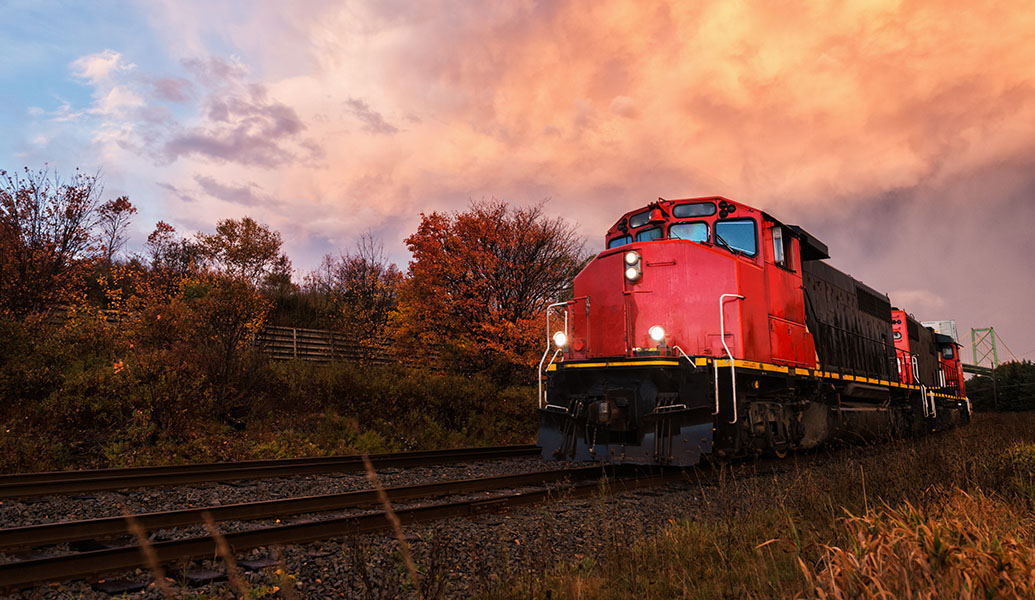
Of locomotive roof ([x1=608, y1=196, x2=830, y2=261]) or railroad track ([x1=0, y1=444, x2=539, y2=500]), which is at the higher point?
locomotive roof ([x1=608, y1=196, x2=830, y2=261])

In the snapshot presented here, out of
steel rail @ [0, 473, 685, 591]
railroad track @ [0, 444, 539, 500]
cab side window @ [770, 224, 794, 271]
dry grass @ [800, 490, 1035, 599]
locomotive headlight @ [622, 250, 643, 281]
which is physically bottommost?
steel rail @ [0, 473, 685, 591]

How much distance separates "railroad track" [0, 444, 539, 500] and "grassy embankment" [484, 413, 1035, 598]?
15.7 feet

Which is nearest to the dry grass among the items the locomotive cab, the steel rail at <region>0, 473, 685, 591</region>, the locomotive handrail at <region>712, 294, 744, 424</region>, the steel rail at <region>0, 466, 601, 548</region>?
the steel rail at <region>0, 473, 685, 591</region>

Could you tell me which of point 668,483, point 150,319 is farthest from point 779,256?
point 150,319

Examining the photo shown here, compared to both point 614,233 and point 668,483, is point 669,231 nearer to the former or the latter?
point 614,233

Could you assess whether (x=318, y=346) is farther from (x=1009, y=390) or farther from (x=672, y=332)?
(x=1009, y=390)

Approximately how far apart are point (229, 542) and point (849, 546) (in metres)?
4.19

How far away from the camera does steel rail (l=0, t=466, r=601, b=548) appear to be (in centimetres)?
464

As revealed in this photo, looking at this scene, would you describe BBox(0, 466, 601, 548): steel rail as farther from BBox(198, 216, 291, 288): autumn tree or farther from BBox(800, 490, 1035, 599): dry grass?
BBox(198, 216, 291, 288): autumn tree

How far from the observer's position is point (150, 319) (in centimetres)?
1611

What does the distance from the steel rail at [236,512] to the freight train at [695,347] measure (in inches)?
51.6

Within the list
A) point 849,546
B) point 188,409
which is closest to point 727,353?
point 849,546

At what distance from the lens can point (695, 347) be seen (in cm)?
814

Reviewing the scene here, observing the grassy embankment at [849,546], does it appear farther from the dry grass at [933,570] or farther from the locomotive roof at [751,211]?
the locomotive roof at [751,211]
